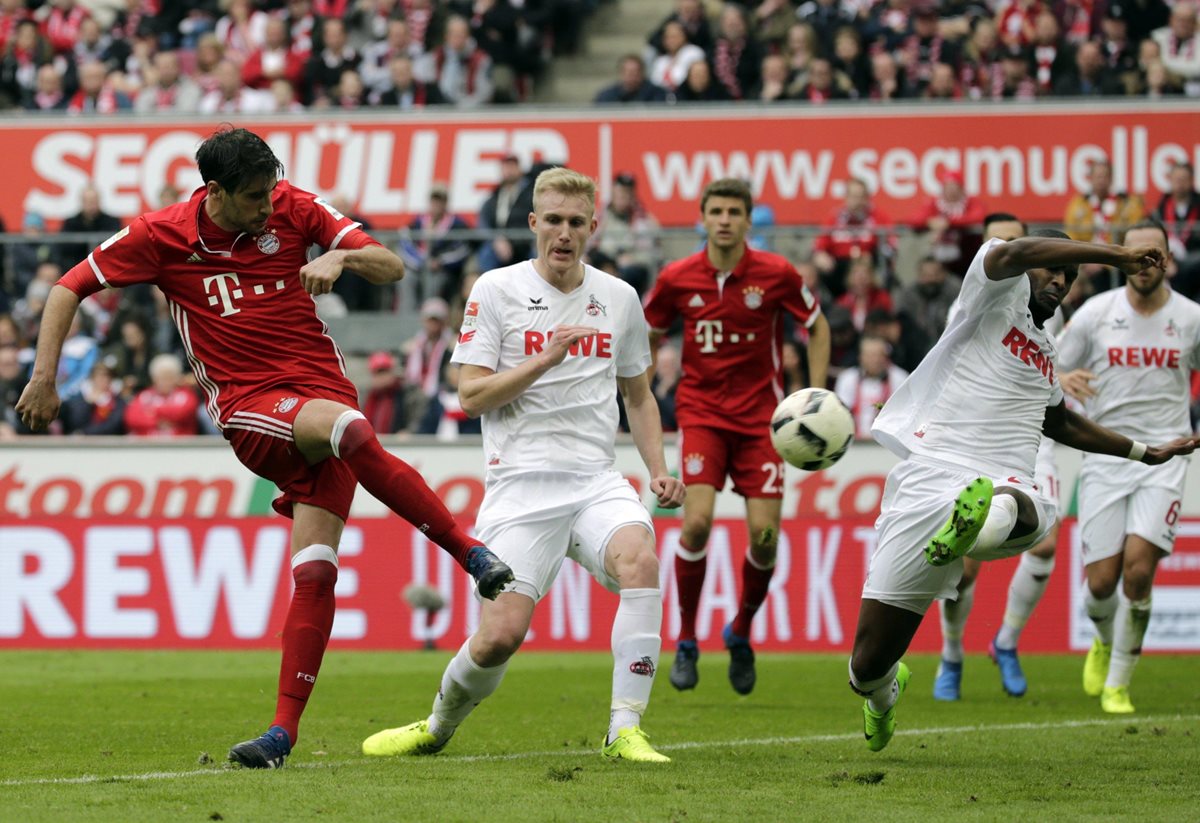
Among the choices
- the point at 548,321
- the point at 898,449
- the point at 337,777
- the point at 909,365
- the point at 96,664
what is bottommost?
the point at 96,664

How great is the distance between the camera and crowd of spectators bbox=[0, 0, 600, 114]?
21.5 meters

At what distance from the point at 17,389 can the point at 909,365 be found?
870cm

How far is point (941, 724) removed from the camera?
32.2 feet

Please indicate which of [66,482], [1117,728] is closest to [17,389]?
[66,482]

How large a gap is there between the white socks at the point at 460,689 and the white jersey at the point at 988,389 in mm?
2114

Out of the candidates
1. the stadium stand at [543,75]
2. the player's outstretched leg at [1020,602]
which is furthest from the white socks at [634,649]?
the stadium stand at [543,75]

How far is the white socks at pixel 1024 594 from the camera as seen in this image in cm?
1180

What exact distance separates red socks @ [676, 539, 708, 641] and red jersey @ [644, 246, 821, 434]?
82 centimetres

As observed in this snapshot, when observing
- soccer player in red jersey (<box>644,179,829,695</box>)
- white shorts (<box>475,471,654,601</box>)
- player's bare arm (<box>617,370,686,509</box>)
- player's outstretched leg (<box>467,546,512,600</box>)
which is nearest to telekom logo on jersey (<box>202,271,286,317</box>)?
white shorts (<box>475,471,654,601</box>)

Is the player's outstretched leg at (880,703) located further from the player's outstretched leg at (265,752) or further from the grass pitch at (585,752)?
the player's outstretched leg at (265,752)

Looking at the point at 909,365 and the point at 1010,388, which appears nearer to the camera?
the point at 1010,388

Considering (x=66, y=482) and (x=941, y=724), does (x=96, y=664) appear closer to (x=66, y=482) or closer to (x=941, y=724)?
(x=66, y=482)

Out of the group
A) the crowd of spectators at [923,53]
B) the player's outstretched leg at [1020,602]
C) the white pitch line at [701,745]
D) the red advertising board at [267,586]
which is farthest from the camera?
the crowd of spectators at [923,53]

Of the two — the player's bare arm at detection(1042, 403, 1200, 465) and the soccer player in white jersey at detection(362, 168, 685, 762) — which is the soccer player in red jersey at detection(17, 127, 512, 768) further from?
the player's bare arm at detection(1042, 403, 1200, 465)
